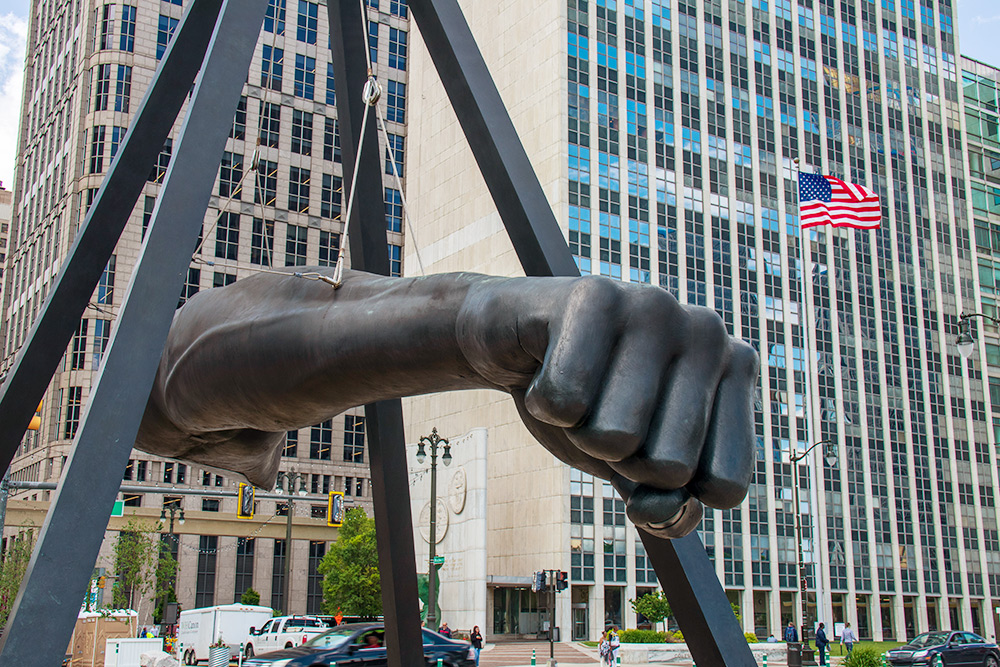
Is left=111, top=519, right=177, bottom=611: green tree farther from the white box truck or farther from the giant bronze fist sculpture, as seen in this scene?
the giant bronze fist sculpture

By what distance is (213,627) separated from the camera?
1298 inches

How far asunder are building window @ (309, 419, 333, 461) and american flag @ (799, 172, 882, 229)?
147 feet

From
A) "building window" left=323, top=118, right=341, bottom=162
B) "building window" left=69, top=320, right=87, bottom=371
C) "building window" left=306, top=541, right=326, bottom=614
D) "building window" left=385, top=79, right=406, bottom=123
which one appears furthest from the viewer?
"building window" left=323, top=118, right=341, bottom=162

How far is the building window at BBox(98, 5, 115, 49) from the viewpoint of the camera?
7044 centimetres

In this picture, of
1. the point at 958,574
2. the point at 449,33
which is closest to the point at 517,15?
the point at 958,574

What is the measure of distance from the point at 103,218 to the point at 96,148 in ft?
230

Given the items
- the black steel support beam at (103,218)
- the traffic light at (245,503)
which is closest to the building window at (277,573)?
the traffic light at (245,503)

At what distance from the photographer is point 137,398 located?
288cm

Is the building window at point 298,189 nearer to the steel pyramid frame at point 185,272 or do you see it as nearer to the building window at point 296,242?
the building window at point 296,242

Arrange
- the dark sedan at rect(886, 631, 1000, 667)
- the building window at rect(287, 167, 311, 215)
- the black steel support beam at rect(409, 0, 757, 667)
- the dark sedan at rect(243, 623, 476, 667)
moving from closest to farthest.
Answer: the black steel support beam at rect(409, 0, 757, 667), the dark sedan at rect(243, 623, 476, 667), the dark sedan at rect(886, 631, 1000, 667), the building window at rect(287, 167, 311, 215)

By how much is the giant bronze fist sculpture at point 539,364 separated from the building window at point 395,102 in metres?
75.7

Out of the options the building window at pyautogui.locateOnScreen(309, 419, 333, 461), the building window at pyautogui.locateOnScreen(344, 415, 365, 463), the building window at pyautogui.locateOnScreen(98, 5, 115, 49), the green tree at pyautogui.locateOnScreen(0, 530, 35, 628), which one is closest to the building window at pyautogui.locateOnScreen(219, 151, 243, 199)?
the building window at pyautogui.locateOnScreen(98, 5, 115, 49)

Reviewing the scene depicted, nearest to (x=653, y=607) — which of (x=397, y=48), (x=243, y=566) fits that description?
(x=243, y=566)

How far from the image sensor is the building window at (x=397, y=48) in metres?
80.8
